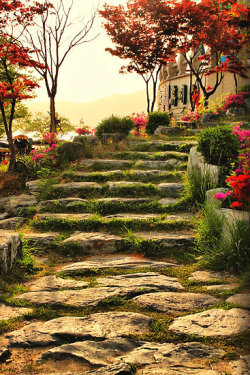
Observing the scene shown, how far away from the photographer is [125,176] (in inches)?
259

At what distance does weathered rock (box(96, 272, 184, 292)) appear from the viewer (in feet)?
9.80

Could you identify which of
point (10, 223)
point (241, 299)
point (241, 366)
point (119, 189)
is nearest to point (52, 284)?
point (241, 299)

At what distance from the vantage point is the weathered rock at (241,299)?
2.52 meters

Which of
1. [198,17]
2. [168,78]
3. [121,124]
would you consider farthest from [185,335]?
[168,78]

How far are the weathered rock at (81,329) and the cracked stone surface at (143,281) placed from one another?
0.55 m

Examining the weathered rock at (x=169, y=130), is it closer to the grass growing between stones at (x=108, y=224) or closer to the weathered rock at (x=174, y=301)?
the grass growing between stones at (x=108, y=224)

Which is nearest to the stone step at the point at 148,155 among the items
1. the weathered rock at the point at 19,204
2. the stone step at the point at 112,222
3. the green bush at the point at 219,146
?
the green bush at the point at 219,146

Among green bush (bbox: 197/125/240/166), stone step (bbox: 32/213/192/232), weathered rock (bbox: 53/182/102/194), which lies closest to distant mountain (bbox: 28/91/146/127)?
weathered rock (bbox: 53/182/102/194)

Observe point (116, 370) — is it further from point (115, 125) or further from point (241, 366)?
point (115, 125)

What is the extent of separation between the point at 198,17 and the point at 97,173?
932cm

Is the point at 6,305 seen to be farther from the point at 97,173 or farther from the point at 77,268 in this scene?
the point at 97,173

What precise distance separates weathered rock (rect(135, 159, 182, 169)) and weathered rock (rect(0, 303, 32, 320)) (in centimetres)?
486

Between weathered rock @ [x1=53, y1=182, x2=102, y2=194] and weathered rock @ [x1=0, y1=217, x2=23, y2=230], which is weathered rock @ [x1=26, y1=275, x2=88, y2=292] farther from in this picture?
weathered rock @ [x1=53, y1=182, x2=102, y2=194]

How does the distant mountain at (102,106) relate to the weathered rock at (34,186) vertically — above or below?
above
